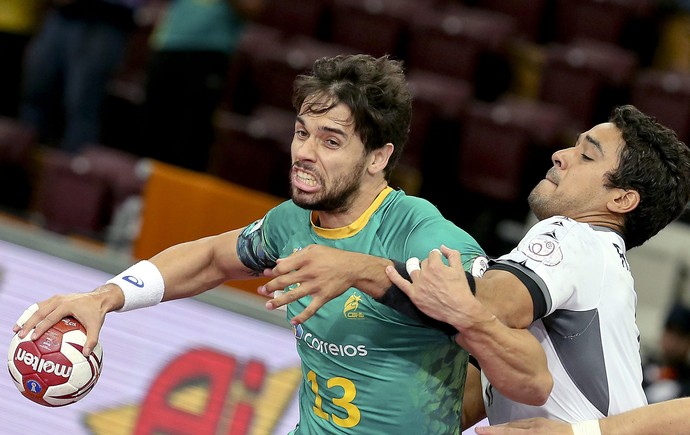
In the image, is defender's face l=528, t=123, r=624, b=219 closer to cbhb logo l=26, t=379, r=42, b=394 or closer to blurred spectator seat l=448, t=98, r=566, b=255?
cbhb logo l=26, t=379, r=42, b=394

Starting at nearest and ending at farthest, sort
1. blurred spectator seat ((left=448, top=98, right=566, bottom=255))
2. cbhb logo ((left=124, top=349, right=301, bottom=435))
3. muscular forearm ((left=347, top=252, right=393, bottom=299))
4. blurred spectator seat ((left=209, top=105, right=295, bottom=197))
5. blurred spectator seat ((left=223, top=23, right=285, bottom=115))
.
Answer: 1. muscular forearm ((left=347, top=252, right=393, bottom=299))
2. cbhb logo ((left=124, top=349, right=301, bottom=435))
3. blurred spectator seat ((left=448, top=98, right=566, bottom=255))
4. blurred spectator seat ((left=209, top=105, right=295, bottom=197))
5. blurred spectator seat ((left=223, top=23, right=285, bottom=115))

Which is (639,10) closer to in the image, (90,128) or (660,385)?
(660,385)

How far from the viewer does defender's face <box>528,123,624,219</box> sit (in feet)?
12.3

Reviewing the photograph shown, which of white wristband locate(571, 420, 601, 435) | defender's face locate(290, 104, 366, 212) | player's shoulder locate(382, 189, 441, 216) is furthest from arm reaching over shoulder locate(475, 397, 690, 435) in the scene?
defender's face locate(290, 104, 366, 212)

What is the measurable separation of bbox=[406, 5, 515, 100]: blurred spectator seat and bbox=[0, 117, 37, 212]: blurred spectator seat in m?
2.91

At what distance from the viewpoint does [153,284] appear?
396 centimetres

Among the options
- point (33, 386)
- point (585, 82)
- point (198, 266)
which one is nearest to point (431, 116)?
point (585, 82)

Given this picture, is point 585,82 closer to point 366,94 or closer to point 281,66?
point 281,66

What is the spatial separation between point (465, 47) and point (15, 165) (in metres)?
3.38

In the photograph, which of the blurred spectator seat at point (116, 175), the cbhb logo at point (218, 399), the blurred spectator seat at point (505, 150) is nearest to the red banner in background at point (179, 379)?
the cbhb logo at point (218, 399)

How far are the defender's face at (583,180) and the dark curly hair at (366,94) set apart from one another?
511 mm

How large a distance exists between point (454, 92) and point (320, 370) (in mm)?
4828

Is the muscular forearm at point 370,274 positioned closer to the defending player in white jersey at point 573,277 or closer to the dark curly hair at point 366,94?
the defending player in white jersey at point 573,277

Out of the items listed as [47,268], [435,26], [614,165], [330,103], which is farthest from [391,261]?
[435,26]
